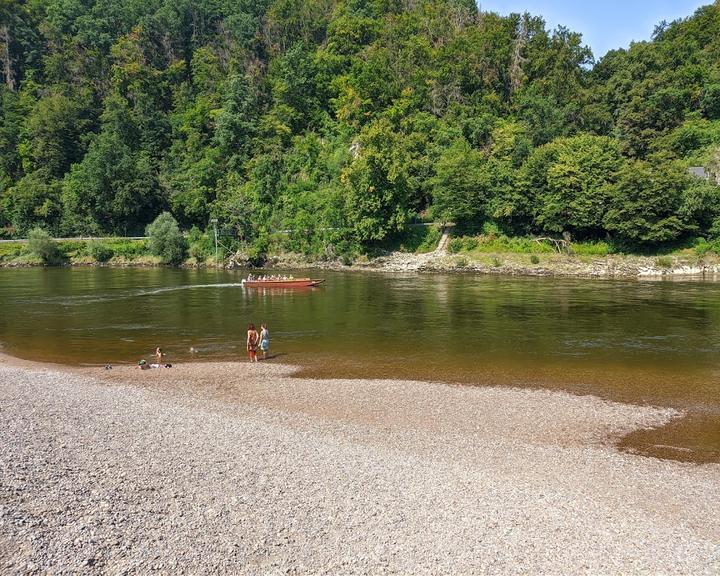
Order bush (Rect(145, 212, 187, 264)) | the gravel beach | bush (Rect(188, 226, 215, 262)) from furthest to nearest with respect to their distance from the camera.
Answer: bush (Rect(188, 226, 215, 262)), bush (Rect(145, 212, 187, 264)), the gravel beach

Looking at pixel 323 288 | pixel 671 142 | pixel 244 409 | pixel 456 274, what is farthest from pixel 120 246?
pixel 671 142

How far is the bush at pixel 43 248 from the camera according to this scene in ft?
315

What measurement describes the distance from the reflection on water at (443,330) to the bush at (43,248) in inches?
1492

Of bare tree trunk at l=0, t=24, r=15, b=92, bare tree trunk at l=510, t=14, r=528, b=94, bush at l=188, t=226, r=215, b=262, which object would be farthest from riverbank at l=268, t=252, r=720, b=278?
bare tree trunk at l=0, t=24, r=15, b=92

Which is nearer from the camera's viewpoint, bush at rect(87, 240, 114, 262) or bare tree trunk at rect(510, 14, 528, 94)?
bush at rect(87, 240, 114, 262)

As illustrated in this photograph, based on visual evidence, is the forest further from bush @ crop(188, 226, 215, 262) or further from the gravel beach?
the gravel beach

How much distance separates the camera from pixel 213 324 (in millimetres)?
40438

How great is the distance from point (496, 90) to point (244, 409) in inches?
4195

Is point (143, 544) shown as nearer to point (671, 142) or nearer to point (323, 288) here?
point (323, 288)

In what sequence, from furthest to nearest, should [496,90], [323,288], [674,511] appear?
1. [496,90]
2. [323,288]
3. [674,511]

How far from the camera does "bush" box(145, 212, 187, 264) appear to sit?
92.5 m

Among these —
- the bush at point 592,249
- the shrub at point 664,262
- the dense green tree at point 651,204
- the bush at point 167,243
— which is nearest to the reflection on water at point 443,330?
the shrub at point 664,262

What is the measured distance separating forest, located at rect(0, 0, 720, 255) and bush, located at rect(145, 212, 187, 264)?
27.5ft

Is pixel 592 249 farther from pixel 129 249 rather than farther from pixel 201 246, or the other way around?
pixel 129 249
